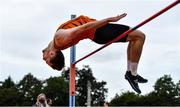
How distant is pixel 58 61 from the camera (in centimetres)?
610

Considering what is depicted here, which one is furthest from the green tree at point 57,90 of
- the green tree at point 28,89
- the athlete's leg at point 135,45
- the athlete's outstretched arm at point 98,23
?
the athlete's outstretched arm at point 98,23

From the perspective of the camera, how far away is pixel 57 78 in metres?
51.1

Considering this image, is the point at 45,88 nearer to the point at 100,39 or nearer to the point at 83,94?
the point at 83,94

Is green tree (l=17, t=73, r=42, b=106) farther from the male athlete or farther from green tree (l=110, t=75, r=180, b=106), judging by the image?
the male athlete

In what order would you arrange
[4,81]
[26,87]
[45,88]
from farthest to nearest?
[4,81] → [26,87] → [45,88]

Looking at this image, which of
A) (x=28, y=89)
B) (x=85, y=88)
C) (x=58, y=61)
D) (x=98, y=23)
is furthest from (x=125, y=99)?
(x=98, y=23)

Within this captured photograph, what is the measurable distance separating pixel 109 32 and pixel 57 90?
42924 mm

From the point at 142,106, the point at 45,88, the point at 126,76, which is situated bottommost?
the point at 126,76

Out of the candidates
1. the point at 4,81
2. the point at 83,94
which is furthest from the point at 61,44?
the point at 4,81

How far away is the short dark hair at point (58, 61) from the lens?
19.7 feet

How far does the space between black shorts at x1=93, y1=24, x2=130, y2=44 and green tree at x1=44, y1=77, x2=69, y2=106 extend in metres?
38.7

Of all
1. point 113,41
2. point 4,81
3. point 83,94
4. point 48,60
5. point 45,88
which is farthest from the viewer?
point 4,81

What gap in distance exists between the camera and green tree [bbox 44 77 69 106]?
46.3 m

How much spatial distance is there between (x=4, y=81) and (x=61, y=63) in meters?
51.7
